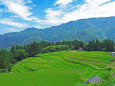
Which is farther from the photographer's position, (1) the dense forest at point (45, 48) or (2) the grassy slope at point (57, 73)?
(1) the dense forest at point (45, 48)

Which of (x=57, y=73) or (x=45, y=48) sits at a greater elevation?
(x=45, y=48)

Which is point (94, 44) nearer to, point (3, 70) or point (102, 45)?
point (102, 45)

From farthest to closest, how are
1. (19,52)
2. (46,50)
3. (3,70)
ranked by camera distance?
(46,50)
(19,52)
(3,70)

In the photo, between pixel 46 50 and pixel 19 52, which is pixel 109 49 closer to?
pixel 46 50

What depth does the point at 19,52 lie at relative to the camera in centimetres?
9719

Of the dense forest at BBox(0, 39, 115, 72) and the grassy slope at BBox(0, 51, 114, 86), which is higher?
the dense forest at BBox(0, 39, 115, 72)

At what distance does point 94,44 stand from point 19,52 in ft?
243

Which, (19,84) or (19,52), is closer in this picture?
(19,84)

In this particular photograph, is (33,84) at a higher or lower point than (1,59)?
lower

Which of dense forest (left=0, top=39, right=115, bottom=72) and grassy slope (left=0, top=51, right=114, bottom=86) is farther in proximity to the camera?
dense forest (left=0, top=39, right=115, bottom=72)

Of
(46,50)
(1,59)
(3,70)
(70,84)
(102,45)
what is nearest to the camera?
(70,84)

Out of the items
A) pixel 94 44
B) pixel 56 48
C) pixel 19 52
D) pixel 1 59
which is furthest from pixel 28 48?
pixel 94 44

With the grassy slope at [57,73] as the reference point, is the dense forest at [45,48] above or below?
above

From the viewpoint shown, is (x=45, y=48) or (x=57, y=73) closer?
(x=57, y=73)
